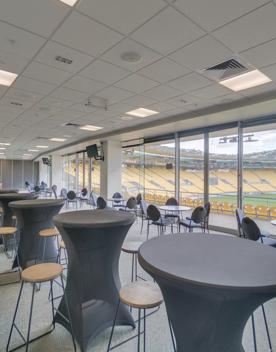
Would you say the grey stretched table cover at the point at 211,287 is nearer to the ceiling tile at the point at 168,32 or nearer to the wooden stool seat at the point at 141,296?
the wooden stool seat at the point at 141,296

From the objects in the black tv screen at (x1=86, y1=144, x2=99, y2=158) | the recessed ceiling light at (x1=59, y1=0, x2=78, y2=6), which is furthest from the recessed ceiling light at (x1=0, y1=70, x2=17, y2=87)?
the black tv screen at (x1=86, y1=144, x2=99, y2=158)

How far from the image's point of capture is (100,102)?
15.7ft

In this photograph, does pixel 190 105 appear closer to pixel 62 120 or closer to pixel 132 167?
pixel 62 120

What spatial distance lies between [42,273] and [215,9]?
277 centimetres

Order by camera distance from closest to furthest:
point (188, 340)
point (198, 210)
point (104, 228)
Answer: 1. point (188, 340)
2. point (104, 228)
3. point (198, 210)

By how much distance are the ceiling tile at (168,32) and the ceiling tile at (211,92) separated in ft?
4.80

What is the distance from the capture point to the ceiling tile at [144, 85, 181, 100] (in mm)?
3989

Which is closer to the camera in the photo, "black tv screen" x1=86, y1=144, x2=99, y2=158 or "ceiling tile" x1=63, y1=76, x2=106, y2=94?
"ceiling tile" x1=63, y1=76, x2=106, y2=94

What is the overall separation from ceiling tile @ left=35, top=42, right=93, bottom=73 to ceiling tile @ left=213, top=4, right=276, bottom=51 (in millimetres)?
1649

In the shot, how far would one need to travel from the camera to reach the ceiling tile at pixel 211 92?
13.0ft

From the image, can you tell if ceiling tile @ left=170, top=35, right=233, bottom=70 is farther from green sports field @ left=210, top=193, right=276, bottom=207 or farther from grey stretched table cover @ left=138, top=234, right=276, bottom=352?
green sports field @ left=210, top=193, right=276, bottom=207

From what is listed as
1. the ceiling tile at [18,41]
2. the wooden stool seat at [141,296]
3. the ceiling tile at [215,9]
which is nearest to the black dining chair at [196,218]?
the wooden stool seat at [141,296]

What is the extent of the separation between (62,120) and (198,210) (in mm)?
4350

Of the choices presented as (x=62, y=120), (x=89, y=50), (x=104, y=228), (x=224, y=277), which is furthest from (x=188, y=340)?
(x=62, y=120)
